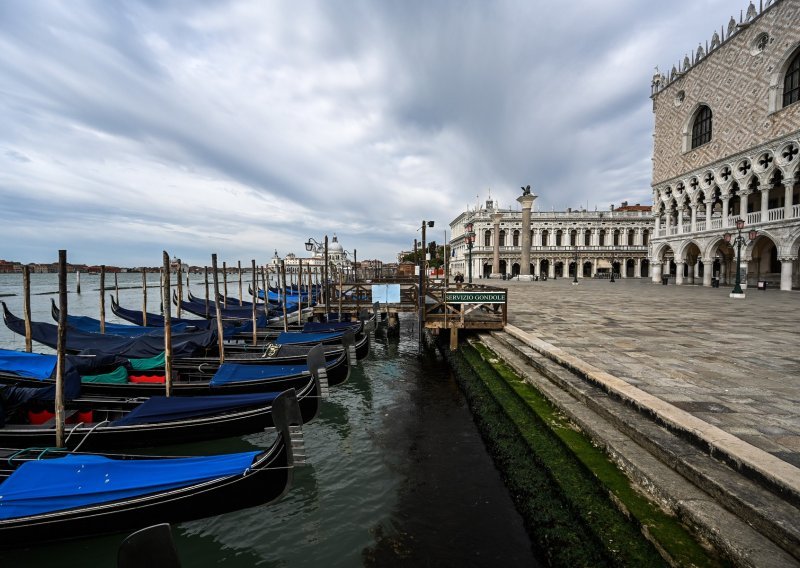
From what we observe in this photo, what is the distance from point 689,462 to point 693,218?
29838mm

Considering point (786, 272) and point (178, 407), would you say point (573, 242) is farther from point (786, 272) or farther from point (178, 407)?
point (178, 407)

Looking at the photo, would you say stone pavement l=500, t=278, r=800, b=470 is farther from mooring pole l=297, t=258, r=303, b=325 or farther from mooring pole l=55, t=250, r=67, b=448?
mooring pole l=297, t=258, r=303, b=325

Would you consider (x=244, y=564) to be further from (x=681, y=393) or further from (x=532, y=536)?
(x=681, y=393)

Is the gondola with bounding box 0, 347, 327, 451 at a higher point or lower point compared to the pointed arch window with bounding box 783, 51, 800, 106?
lower

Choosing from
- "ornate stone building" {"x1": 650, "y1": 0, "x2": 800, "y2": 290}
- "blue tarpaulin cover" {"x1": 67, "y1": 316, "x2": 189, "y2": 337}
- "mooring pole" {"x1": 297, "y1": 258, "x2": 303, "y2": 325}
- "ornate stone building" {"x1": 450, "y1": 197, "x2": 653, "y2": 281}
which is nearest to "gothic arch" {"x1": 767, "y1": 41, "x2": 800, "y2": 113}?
"ornate stone building" {"x1": 650, "y1": 0, "x2": 800, "y2": 290}

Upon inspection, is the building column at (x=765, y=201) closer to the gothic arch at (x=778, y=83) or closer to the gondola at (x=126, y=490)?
the gothic arch at (x=778, y=83)

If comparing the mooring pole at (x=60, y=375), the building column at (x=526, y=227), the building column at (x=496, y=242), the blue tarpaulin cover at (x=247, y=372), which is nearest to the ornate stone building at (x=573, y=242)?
the building column at (x=496, y=242)

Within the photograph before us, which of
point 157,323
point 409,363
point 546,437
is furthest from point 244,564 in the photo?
point 157,323

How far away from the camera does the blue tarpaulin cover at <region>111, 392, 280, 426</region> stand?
5.25 meters

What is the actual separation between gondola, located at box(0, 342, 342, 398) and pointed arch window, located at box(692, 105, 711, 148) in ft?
101

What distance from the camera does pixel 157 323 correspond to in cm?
1565

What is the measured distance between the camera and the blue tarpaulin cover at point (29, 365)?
6.71 m

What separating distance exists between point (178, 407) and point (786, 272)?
92.4ft

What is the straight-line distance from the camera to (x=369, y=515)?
14.9ft
